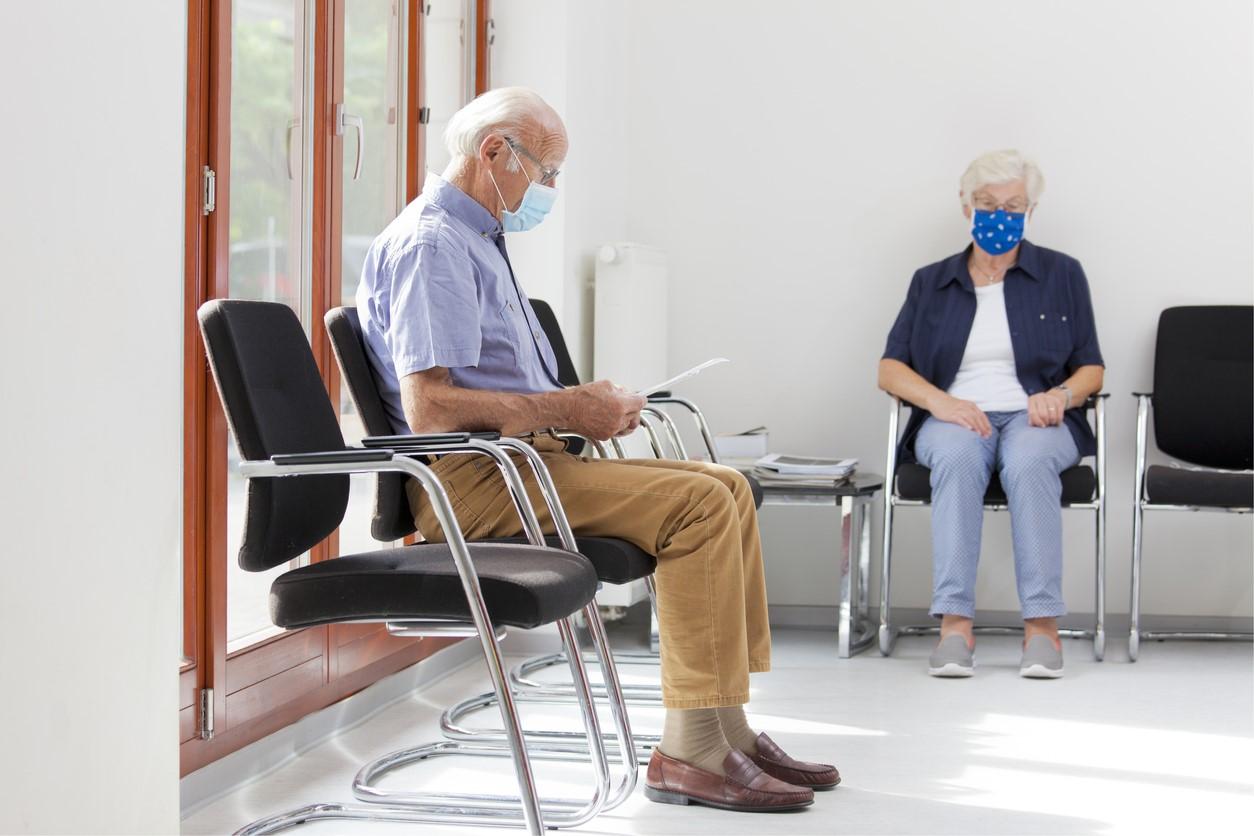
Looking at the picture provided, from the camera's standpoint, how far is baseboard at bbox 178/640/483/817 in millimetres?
2213

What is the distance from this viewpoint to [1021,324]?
12.4 ft

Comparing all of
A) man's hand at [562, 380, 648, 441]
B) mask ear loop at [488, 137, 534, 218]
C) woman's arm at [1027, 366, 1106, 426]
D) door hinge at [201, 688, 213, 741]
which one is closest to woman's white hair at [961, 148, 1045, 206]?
woman's arm at [1027, 366, 1106, 426]

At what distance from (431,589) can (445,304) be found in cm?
51

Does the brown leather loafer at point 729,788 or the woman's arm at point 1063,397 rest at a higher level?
the woman's arm at point 1063,397

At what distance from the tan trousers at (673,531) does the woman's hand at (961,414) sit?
1562mm

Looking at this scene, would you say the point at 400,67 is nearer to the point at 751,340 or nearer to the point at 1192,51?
the point at 751,340

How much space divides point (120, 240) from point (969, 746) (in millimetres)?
1839

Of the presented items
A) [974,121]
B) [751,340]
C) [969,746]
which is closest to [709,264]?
[751,340]

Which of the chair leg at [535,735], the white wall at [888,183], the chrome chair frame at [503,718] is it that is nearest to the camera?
the chrome chair frame at [503,718]

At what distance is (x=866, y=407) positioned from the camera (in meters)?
4.20

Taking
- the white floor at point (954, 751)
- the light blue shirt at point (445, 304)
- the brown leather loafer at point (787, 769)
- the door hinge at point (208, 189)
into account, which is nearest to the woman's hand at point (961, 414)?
the white floor at point (954, 751)

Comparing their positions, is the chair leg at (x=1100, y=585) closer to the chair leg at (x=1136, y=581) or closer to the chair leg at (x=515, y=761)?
the chair leg at (x=1136, y=581)

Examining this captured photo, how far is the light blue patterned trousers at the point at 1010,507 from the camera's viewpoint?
3.49 m

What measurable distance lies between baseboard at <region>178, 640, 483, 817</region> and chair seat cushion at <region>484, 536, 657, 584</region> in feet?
2.02
